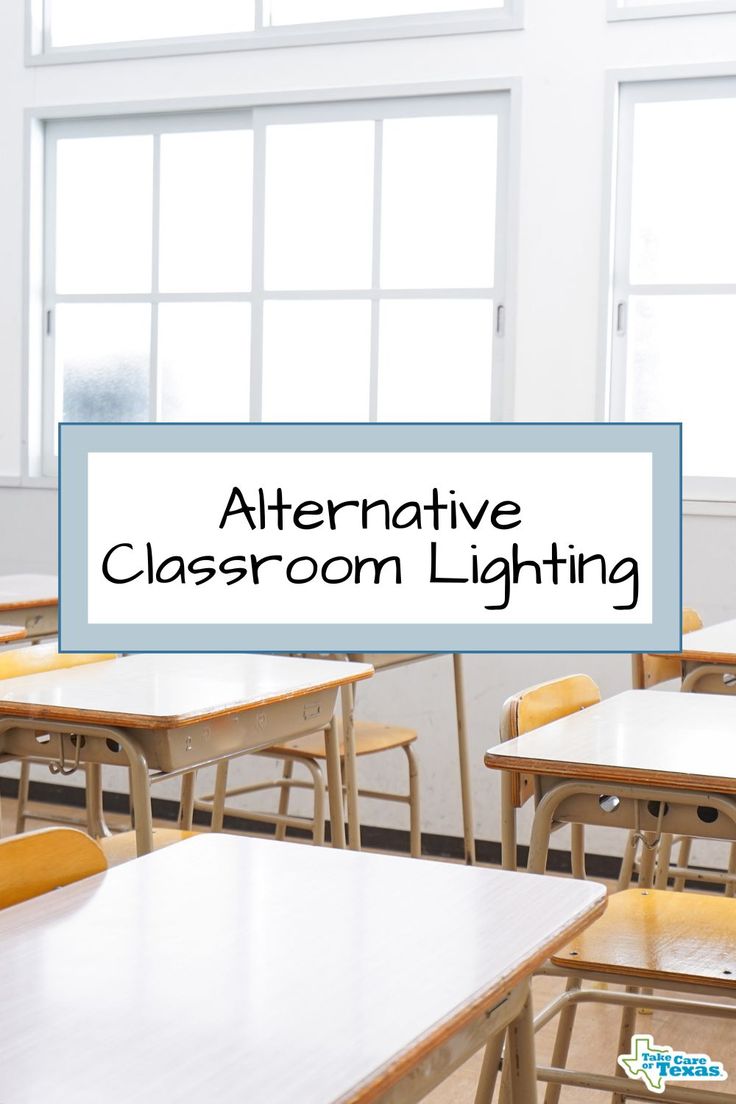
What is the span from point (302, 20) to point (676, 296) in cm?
140

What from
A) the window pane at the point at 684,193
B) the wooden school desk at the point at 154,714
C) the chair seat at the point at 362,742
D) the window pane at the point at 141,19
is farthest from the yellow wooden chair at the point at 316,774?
the window pane at the point at 141,19

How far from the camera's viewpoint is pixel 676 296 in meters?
3.93

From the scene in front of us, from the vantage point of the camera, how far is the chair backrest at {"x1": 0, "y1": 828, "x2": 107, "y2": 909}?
129 cm

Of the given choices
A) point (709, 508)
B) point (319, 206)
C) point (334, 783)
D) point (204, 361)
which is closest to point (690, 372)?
point (709, 508)

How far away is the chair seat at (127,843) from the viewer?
2.29m

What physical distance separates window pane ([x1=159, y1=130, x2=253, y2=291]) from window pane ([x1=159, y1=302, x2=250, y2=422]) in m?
0.08

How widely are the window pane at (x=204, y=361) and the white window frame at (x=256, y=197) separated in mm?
40

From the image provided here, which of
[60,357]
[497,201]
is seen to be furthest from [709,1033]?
[60,357]

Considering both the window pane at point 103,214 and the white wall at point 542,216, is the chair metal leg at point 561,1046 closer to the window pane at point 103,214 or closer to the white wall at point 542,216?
the white wall at point 542,216

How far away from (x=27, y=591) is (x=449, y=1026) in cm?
302

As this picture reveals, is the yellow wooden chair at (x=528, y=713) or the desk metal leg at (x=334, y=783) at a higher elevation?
the yellow wooden chair at (x=528, y=713)

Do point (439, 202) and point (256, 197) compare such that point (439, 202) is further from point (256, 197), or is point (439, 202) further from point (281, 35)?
point (281, 35)

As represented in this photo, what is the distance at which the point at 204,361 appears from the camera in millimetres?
4465

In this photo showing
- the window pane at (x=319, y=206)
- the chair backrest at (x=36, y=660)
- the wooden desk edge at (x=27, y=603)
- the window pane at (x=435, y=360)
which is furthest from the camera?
the window pane at (x=319, y=206)
